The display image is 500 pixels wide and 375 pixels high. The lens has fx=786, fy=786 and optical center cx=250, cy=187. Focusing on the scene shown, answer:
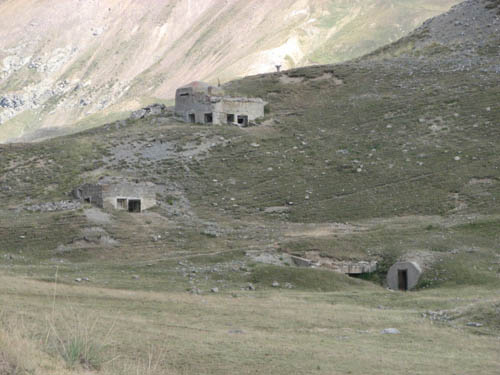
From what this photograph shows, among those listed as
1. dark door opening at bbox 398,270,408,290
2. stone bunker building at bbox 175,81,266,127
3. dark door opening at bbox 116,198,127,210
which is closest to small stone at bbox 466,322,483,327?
dark door opening at bbox 398,270,408,290

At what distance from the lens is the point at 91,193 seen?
150 ft

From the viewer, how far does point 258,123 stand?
215 feet

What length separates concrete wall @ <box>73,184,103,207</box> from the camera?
44969 millimetres

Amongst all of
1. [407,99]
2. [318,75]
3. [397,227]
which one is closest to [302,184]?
[397,227]

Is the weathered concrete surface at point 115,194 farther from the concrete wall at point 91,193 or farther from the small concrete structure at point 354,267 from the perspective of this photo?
the small concrete structure at point 354,267

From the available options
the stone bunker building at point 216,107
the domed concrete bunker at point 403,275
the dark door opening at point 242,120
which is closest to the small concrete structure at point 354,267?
the domed concrete bunker at point 403,275

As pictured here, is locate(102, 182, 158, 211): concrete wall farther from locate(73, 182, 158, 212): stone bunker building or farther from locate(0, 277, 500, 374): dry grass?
locate(0, 277, 500, 374): dry grass

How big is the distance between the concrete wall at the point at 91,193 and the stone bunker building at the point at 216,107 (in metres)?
20.5

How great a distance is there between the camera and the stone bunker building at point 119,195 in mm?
44875

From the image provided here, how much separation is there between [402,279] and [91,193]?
67.4 feet

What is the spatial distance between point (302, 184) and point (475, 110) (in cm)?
1584

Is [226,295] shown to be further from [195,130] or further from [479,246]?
[195,130]

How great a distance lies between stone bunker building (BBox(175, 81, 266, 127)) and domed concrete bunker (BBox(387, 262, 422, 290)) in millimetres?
34204

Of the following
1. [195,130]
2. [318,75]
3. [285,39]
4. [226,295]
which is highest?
[285,39]
